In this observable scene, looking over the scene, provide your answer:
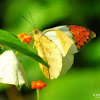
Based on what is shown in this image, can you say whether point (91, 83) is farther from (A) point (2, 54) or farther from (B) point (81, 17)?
(A) point (2, 54)

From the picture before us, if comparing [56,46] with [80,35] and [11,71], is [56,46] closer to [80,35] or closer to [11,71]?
[80,35]

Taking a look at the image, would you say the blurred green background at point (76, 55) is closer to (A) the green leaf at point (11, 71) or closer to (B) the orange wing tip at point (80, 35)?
(B) the orange wing tip at point (80, 35)

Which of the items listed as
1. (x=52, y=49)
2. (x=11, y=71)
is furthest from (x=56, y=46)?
(x=11, y=71)

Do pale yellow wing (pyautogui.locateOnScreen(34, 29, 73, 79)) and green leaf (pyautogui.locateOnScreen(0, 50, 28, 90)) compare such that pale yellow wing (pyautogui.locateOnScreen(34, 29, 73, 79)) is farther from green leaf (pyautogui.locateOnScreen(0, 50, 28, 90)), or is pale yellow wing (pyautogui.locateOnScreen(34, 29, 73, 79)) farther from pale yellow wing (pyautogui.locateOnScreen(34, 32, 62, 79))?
green leaf (pyautogui.locateOnScreen(0, 50, 28, 90))

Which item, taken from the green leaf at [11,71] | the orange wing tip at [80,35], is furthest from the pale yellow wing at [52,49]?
the green leaf at [11,71]

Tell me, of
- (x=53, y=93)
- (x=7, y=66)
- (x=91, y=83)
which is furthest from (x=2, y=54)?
(x=91, y=83)

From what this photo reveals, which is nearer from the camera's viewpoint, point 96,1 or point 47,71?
point 47,71
